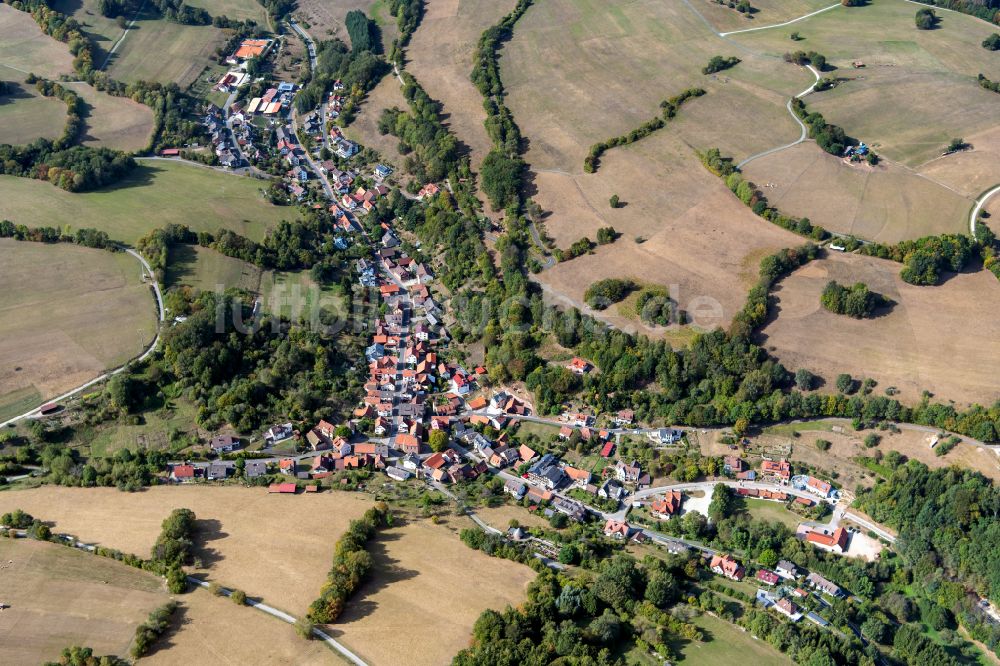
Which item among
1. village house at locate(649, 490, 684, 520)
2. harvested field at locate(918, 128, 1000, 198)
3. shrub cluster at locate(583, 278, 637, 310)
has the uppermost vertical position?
harvested field at locate(918, 128, 1000, 198)

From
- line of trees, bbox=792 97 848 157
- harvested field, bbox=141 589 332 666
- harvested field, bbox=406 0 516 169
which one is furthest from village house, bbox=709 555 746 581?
harvested field, bbox=406 0 516 169

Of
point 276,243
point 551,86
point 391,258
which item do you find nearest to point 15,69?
point 276,243

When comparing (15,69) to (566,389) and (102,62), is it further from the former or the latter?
(566,389)

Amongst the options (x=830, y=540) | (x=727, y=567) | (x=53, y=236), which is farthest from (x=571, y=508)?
(x=53, y=236)

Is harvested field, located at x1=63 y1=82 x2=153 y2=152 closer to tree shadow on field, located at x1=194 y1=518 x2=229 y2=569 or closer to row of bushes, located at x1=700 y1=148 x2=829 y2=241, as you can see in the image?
tree shadow on field, located at x1=194 y1=518 x2=229 y2=569

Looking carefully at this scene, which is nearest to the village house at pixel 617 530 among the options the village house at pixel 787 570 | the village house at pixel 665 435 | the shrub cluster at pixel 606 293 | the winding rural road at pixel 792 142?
the village house at pixel 665 435

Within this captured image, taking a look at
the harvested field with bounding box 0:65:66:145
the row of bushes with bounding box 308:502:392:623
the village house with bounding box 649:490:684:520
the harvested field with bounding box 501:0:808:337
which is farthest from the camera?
the harvested field with bounding box 0:65:66:145
